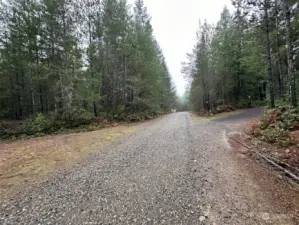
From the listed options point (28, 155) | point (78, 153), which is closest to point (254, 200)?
point (78, 153)

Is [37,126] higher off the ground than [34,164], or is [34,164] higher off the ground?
[37,126]

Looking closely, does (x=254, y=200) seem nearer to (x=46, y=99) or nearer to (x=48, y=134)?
(x=48, y=134)

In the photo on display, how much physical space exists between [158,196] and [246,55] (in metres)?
21.7

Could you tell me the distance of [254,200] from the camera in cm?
268

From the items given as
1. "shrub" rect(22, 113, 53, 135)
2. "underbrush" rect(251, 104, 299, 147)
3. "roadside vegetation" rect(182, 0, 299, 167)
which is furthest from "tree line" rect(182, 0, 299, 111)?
"shrub" rect(22, 113, 53, 135)

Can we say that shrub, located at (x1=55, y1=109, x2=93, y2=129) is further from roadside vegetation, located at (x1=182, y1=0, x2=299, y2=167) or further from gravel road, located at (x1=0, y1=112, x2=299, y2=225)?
roadside vegetation, located at (x1=182, y1=0, x2=299, y2=167)

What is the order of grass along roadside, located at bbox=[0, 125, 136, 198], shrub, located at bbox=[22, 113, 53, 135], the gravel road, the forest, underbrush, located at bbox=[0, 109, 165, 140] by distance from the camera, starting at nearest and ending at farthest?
the gravel road → grass along roadside, located at bbox=[0, 125, 136, 198] → underbrush, located at bbox=[0, 109, 165, 140] → shrub, located at bbox=[22, 113, 53, 135] → the forest

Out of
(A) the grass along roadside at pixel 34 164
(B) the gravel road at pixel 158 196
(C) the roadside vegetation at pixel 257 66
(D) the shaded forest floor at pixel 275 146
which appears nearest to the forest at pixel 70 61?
(A) the grass along roadside at pixel 34 164

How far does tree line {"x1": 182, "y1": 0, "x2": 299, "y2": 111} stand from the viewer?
9930 millimetres

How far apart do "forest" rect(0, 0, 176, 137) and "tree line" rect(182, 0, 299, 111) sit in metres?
6.35

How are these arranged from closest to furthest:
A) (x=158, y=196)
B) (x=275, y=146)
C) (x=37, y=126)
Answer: (x=158, y=196), (x=275, y=146), (x=37, y=126)

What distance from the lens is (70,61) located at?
12.1m

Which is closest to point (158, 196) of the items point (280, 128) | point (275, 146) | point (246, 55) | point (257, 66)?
point (275, 146)

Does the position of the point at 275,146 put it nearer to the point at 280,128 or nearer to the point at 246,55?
the point at 280,128
